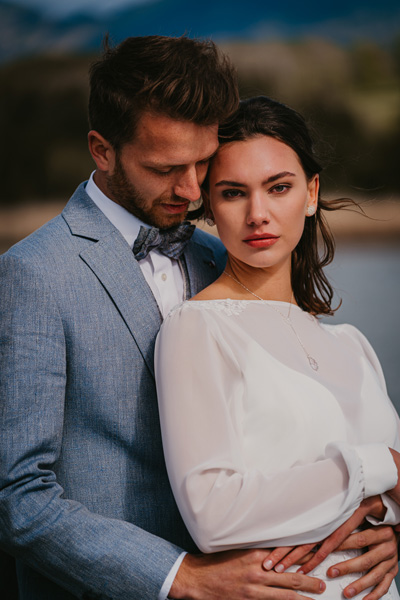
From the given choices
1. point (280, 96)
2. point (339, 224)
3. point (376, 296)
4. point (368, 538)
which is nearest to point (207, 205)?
point (368, 538)

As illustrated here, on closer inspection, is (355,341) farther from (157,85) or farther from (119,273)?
(157,85)

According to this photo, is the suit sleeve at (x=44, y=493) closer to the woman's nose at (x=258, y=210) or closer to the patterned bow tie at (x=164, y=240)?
the patterned bow tie at (x=164, y=240)

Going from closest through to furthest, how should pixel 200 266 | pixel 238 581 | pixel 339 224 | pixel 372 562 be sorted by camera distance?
1. pixel 238 581
2. pixel 372 562
3. pixel 200 266
4. pixel 339 224

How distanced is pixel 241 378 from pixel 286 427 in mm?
137

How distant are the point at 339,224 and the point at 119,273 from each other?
4310 mm

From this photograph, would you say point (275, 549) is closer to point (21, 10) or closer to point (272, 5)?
point (272, 5)

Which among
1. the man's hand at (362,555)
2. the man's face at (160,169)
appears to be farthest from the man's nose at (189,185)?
the man's hand at (362,555)

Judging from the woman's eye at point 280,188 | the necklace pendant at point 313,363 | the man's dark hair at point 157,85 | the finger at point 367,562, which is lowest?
the finger at point 367,562

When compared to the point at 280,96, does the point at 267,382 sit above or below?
below

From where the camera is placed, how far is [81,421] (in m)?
1.49

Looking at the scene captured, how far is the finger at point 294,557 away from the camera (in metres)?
1.34

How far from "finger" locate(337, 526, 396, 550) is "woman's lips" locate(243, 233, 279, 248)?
0.67 meters

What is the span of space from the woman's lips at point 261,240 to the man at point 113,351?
0.55ft

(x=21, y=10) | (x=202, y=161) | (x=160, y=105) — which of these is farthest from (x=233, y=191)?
(x=21, y=10)
